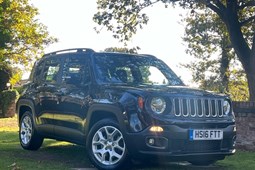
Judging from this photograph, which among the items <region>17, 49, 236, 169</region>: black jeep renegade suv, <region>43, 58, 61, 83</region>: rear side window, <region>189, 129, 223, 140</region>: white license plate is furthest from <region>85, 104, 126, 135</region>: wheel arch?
<region>43, 58, 61, 83</region>: rear side window

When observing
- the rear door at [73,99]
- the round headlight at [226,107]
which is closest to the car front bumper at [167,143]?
the round headlight at [226,107]

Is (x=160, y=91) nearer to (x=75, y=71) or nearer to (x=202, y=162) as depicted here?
(x=202, y=162)

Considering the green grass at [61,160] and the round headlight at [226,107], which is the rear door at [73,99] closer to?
the green grass at [61,160]

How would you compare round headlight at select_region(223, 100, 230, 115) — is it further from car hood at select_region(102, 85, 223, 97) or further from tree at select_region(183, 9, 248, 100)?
tree at select_region(183, 9, 248, 100)

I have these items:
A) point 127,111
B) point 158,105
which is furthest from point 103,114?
point 158,105

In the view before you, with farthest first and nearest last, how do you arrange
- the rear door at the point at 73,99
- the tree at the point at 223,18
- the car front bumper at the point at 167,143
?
the tree at the point at 223,18 → the rear door at the point at 73,99 → the car front bumper at the point at 167,143

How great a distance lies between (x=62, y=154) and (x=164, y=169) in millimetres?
2407

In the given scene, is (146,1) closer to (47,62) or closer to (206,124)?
(47,62)

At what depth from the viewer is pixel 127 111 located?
5895 millimetres

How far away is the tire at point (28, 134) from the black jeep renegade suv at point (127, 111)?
238 millimetres

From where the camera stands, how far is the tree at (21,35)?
25878 millimetres

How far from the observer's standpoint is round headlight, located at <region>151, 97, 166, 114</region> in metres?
5.85

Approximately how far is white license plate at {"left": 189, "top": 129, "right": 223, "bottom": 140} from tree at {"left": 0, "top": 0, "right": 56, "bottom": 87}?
20.1 metres

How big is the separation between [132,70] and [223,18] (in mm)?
8664
